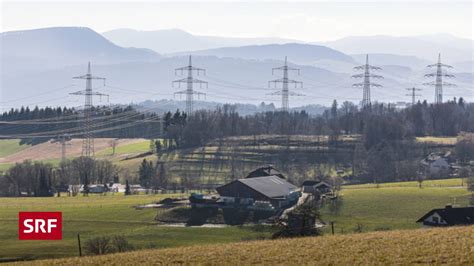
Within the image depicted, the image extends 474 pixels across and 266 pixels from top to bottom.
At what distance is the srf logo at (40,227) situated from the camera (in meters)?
51.1

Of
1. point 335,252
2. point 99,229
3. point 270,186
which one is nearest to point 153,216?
point 99,229

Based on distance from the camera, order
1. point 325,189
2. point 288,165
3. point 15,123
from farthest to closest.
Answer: point 15,123 → point 288,165 → point 325,189

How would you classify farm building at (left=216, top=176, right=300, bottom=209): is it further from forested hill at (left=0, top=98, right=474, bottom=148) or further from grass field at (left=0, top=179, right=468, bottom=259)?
forested hill at (left=0, top=98, right=474, bottom=148)

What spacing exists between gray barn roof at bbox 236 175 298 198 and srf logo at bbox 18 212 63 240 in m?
19.8

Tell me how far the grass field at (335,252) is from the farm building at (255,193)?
131 ft

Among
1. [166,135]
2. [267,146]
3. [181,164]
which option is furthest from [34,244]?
[166,135]

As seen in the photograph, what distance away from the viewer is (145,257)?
30.6 meters

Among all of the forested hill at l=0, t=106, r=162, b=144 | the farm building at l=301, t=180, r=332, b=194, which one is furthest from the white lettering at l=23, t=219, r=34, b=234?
the forested hill at l=0, t=106, r=162, b=144

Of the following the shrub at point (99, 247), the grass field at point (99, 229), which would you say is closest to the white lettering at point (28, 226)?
the grass field at point (99, 229)

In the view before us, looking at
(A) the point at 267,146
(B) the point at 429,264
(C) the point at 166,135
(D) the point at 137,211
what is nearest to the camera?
(B) the point at 429,264

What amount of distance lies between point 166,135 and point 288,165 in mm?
32763

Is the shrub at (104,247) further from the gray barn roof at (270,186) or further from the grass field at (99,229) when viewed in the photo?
the gray barn roof at (270,186)

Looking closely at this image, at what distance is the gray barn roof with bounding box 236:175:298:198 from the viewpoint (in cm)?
7569

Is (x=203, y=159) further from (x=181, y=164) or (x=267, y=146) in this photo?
(x=267, y=146)
